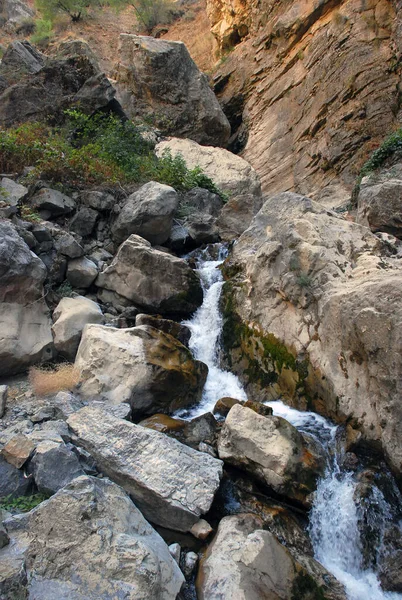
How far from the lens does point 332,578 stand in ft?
14.5

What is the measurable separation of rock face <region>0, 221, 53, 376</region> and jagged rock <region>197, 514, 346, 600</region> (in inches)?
167

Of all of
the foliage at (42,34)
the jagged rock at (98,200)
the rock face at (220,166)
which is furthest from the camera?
the foliage at (42,34)

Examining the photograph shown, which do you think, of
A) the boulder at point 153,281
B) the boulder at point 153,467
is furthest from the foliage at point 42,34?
the boulder at point 153,467

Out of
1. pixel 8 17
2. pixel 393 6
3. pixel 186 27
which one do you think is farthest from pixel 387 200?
pixel 8 17

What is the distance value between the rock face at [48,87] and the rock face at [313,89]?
22.4 ft

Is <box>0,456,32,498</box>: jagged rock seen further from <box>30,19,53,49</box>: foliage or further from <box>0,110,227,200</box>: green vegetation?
<box>30,19,53,49</box>: foliage

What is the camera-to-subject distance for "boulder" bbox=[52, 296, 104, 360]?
739 centimetres

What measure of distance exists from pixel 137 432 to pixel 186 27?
29.8 m

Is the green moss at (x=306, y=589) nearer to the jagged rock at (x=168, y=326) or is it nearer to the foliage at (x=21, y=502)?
the foliage at (x=21, y=502)

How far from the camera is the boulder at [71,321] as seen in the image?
24.2 feet

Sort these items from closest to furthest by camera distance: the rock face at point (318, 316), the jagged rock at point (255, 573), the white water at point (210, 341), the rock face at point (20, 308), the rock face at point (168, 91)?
the jagged rock at point (255, 573), the rock face at point (318, 316), the rock face at point (20, 308), the white water at point (210, 341), the rock face at point (168, 91)

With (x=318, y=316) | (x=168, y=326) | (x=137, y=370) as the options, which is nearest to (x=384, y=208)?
(x=318, y=316)

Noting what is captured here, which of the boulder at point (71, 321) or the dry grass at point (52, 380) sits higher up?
the boulder at point (71, 321)

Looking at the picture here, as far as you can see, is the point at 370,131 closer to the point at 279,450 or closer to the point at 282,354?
the point at 282,354
